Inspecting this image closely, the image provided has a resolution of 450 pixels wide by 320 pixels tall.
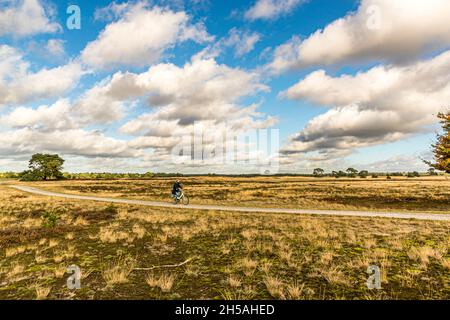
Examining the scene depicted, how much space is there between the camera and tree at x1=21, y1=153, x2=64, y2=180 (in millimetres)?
113375

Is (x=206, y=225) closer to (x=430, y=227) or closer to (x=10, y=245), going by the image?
(x=10, y=245)

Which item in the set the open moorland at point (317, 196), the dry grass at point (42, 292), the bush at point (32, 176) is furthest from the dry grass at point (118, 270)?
the bush at point (32, 176)

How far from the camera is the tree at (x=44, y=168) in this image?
372 feet

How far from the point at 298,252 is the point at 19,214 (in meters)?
23.1

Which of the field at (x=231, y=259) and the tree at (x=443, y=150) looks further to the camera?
the tree at (x=443, y=150)

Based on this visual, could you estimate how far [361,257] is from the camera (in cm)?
967

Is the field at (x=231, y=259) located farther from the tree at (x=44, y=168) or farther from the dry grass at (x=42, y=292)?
the tree at (x=44, y=168)

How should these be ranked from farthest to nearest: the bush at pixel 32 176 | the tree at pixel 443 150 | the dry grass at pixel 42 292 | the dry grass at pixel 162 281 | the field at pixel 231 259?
the bush at pixel 32 176 → the tree at pixel 443 150 → the dry grass at pixel 162 281 → the field at pixel 231 259 → the dry grass at pixel 42 292

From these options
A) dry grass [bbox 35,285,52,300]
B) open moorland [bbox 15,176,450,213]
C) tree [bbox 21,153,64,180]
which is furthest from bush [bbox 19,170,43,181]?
dry grass [bbox 35,285,52,300]

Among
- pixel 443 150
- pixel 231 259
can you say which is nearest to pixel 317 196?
pixel 443 150

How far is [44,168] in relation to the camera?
115562mm

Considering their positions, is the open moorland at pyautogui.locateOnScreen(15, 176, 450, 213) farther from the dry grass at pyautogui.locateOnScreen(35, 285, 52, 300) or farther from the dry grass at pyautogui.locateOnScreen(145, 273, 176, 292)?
the dry grass at pyautogui.locateOnScreen(35, 285, 52, 300)

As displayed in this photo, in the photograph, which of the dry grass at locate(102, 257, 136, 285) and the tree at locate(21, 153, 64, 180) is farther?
the tree at locate(21, 153, 64, 180)
